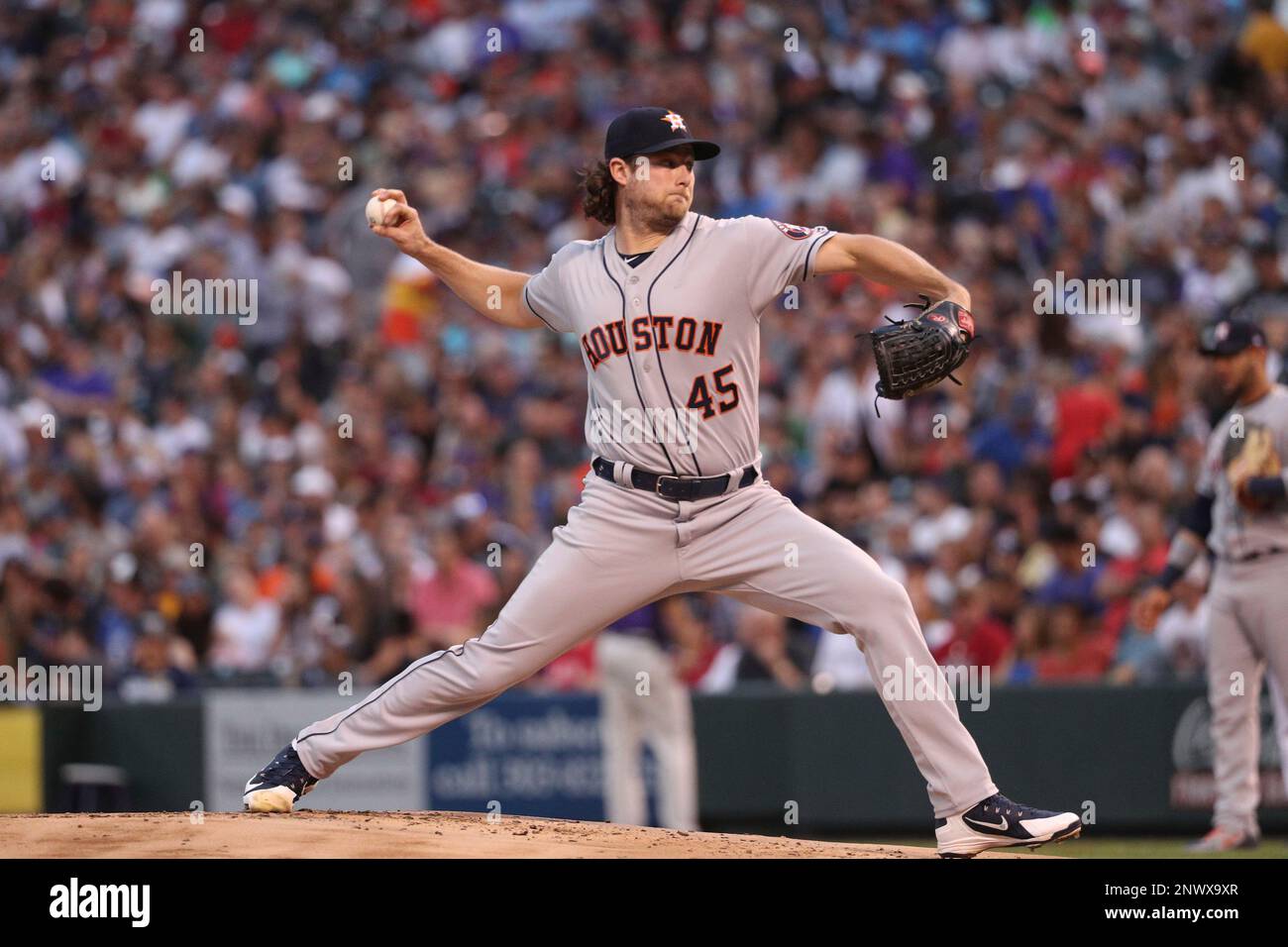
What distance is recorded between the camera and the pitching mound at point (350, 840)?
5461 millimetres

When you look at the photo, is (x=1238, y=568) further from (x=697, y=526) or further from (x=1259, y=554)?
(x=697, y=526)

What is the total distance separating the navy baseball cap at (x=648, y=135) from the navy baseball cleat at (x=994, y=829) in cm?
213

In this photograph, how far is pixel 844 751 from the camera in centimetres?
1086

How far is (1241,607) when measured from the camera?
8.30 meters

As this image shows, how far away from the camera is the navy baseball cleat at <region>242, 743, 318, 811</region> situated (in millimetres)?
5957

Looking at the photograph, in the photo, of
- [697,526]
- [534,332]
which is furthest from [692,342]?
[534,332]

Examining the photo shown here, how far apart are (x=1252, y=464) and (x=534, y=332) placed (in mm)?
7247

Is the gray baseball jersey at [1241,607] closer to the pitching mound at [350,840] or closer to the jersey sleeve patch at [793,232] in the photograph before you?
the pitching mound at [350,840]

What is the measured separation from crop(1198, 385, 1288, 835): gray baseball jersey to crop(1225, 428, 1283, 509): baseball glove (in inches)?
1.0

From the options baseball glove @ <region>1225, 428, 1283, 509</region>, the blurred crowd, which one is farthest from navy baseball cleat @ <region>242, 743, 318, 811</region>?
the blurred crowd

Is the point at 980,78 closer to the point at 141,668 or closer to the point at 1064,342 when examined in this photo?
the point at 1064,342

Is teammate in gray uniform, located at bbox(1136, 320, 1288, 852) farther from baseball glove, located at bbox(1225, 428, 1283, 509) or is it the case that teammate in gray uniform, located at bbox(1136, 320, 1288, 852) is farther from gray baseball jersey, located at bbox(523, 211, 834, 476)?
gray baseball jersey, located at bbox(523, 211, 834, 476)

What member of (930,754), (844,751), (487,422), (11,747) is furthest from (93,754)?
(930,754)

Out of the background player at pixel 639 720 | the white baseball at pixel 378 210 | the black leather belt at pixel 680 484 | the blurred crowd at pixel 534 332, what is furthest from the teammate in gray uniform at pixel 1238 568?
the white baseball at pixel 378 210
